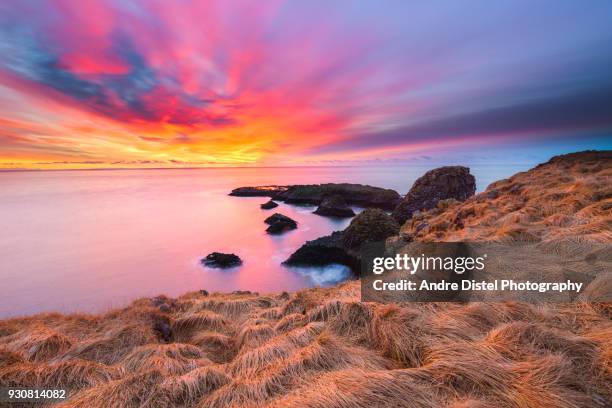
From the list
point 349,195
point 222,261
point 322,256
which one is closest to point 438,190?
point 322,256

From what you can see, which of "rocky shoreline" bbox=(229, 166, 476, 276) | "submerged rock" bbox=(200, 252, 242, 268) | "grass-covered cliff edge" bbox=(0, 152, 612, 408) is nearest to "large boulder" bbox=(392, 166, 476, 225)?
"rocky shoreline" bbox=(229, 166, 476, 276)

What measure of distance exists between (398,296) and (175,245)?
857 inches

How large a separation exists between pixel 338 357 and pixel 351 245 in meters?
13.8

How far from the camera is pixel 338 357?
11.6 ft

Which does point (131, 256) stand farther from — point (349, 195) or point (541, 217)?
point (349, 195)

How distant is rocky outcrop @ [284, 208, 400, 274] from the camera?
16750mm

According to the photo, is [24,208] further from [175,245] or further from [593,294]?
[593,294]

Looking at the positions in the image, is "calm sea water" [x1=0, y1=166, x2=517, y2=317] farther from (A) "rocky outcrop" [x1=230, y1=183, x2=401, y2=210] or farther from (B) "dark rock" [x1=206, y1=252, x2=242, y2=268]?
(A) "rocky outcrop" [x1=230, y1=183, x2=401, y2=210]

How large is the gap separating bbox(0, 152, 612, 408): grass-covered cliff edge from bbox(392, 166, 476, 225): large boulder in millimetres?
18658

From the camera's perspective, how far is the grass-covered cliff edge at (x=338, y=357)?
2.68m

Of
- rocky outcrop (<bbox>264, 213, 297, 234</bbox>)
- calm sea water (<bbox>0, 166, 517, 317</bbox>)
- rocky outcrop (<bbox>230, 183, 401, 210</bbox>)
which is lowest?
calm sea water (<bbox>0, 166, 517, 317</bbox>)

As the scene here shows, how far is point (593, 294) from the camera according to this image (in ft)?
14.0

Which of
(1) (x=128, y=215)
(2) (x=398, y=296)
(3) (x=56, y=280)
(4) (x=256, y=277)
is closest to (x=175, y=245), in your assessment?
(3) (x=56, y=280)

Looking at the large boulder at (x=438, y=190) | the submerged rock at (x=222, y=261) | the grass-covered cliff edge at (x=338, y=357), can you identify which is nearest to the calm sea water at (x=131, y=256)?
the submerged rock at (x=222, y=261)
